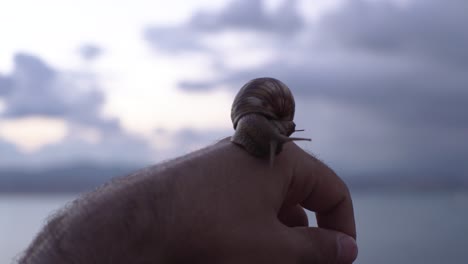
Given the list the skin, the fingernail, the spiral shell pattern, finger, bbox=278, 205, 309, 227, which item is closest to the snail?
the spiral shell pattern

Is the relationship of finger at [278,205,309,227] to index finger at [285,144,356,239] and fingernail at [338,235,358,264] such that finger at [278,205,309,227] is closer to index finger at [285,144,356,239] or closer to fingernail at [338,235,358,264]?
index finger at [285,144,356,239]

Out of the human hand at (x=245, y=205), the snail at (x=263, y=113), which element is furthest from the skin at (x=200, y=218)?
the snail at (x=263, y=113)

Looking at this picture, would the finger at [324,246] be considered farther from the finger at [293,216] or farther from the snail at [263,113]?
the snail at [263,113]

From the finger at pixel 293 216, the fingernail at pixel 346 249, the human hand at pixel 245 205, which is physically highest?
the human hand at pixel 245 205

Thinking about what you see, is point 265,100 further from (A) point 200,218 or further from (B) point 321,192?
(A) point 200,218

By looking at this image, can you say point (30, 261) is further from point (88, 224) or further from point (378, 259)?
point (378, 259)

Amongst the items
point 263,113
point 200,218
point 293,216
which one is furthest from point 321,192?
point 200,218
